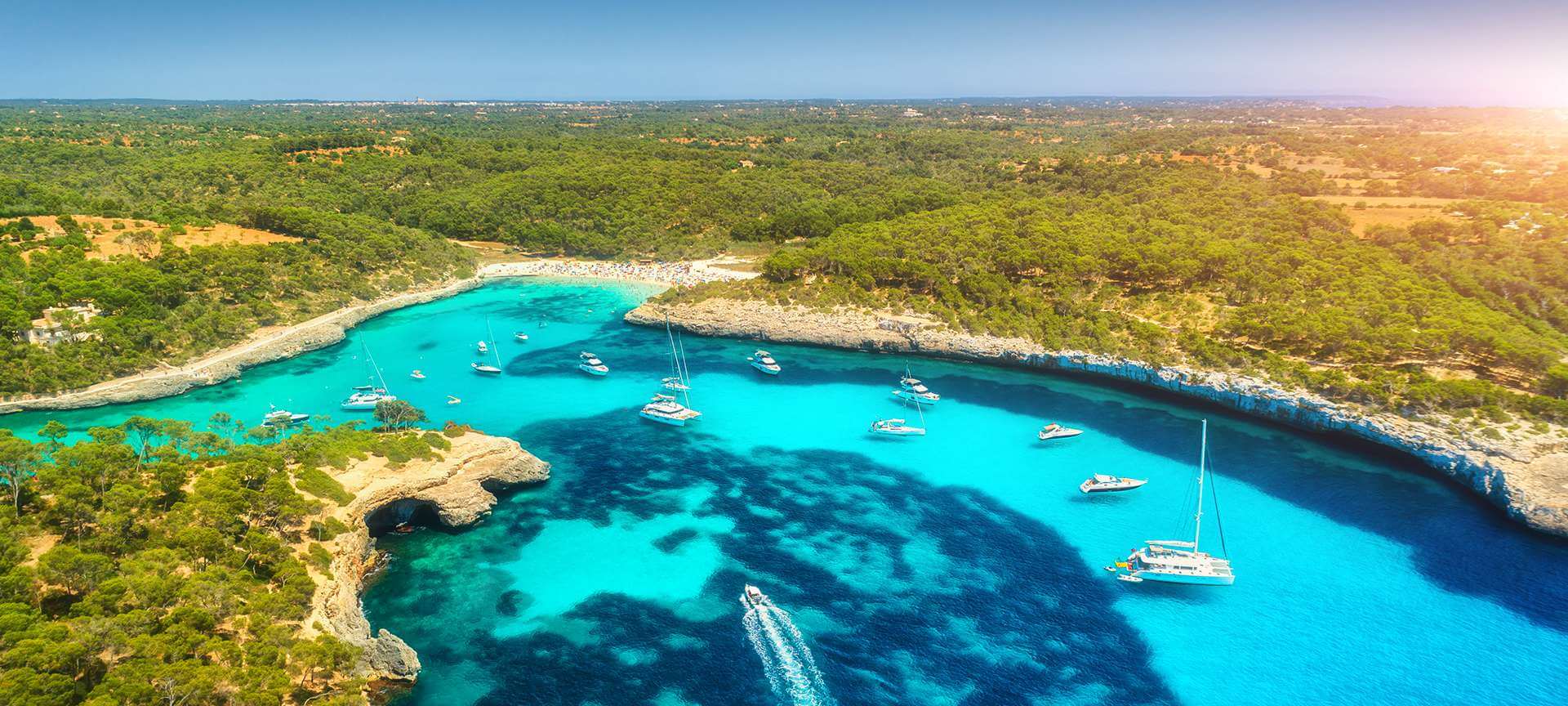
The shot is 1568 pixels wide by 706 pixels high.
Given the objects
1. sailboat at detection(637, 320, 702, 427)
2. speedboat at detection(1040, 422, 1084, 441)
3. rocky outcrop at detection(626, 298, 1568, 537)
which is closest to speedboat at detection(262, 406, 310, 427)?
sailboat at detection(637, 320, 702, 427)

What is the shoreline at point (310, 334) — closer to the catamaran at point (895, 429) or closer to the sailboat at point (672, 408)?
the sailboat at point (672, 408)

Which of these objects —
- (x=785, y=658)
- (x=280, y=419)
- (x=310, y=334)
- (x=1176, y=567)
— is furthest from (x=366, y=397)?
(x=1176, y=567)

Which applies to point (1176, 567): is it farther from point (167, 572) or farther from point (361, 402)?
point (361, 402)

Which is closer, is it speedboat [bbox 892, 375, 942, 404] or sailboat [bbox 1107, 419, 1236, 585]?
sailboat [bbox 1107, 419, 1236, 585]

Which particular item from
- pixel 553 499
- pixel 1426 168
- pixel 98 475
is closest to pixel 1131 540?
pixel 553 499

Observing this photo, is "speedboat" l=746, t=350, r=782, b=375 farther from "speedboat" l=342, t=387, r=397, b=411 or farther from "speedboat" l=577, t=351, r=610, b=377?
"speedboat" l=342, t=387, r=397, b=411
